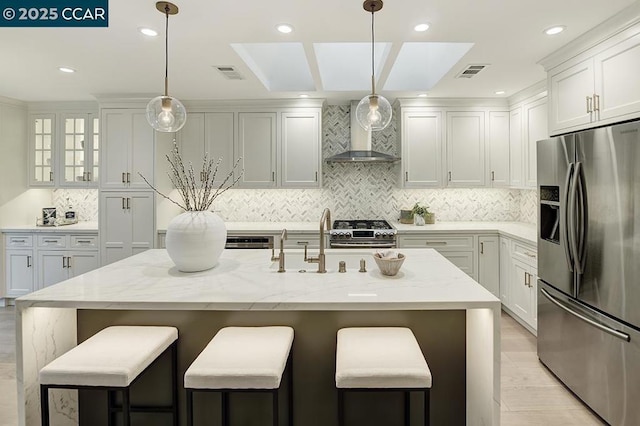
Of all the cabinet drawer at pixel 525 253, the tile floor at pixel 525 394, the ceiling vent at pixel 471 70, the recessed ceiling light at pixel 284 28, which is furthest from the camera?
the cabinet drawer at pixel 525 253

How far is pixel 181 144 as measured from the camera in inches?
184

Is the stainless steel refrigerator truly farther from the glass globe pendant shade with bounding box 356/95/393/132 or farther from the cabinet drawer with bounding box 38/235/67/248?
the cabinet drawer with bounding box 38/235/67/248

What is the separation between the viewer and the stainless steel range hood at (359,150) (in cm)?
447

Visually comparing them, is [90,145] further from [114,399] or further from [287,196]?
[114,399]

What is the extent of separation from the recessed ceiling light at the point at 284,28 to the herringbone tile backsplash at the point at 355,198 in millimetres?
2386

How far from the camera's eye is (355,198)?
5059 mm

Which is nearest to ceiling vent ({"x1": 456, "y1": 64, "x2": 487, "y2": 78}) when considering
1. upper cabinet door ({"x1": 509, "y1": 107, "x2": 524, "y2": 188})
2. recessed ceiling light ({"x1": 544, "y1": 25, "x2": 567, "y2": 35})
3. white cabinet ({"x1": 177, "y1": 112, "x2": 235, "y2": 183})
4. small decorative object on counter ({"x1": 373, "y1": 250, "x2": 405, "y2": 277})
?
recessed ceiling light ({"x1": 544, "y1": 25, "x2": 567, "y2": 35})

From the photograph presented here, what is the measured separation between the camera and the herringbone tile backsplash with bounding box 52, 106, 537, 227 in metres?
4.99

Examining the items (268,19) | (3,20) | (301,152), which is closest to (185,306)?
(268,19)

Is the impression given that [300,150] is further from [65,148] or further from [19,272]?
[19,272]

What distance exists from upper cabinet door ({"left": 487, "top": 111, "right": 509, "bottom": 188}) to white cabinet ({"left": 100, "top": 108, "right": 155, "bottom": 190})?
400 cm

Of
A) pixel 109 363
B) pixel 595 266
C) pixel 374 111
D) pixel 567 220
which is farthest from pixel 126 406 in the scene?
pixel 567 220

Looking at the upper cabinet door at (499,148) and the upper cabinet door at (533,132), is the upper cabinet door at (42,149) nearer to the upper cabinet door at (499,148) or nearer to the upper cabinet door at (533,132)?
the upper cabinet door at (499,148)

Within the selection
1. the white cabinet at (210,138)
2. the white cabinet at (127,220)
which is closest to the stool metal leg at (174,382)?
the white cabinet at (127,220)
